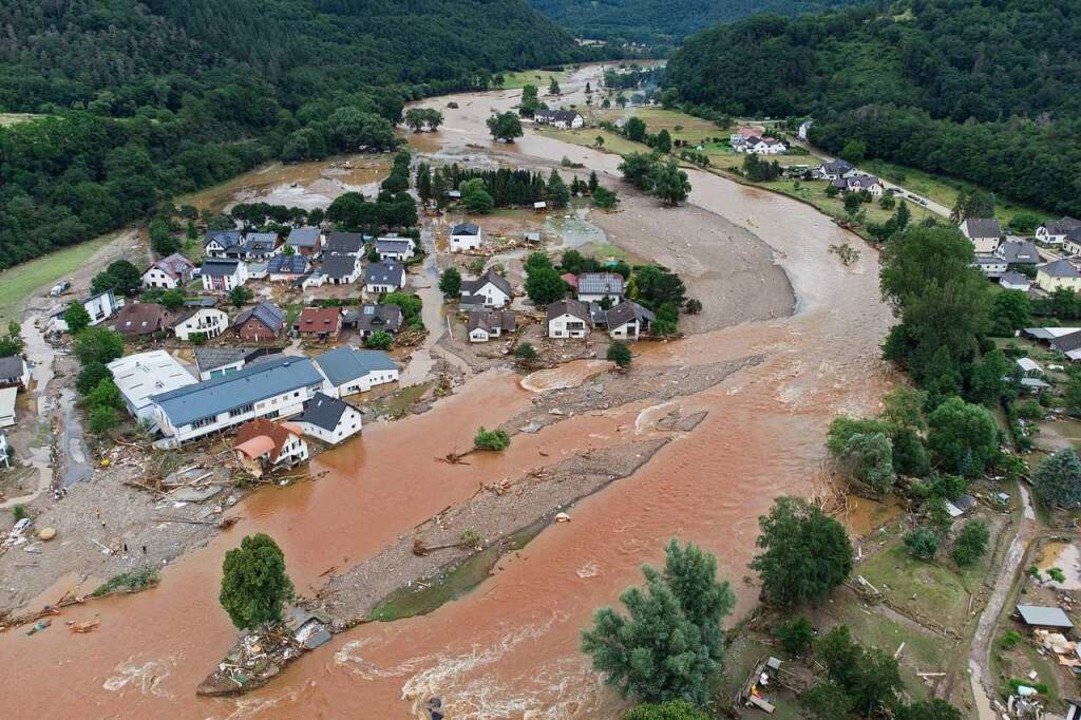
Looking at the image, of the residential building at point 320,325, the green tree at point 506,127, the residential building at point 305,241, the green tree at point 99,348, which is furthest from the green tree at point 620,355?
the green tree at point 506,127

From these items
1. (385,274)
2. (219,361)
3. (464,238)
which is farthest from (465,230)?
(219,361)

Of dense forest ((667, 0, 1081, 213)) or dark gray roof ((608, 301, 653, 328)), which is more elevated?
dense forest ((667, 0, 1081, 213))

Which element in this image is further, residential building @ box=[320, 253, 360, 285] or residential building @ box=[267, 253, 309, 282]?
residential building @ box=[267, 253, 309, 282]

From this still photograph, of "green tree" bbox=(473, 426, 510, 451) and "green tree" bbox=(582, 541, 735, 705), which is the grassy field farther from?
"green tree" bbox=(582, 541, 735, 705)

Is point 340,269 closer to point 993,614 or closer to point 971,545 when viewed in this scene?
point 971,545

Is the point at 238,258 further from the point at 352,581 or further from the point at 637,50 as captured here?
the point at 637,50

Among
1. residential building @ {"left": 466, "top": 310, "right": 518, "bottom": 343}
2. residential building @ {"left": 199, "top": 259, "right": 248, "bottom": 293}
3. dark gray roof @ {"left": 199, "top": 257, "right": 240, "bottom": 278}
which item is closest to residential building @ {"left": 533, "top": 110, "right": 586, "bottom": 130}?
dark gray roof @ {"left": 199, "top": 257, "right": 240, "bottom": 278}

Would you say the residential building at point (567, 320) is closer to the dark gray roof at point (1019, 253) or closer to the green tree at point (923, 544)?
the green tree at point (923, 544)
